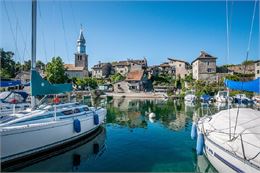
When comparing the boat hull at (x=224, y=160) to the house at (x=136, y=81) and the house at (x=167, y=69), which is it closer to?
the house at (x=136, y=81)

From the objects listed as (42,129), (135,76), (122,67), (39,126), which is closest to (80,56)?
(122,67)

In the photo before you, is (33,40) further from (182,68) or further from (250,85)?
(182,68)

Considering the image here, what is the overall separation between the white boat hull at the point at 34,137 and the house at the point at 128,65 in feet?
248

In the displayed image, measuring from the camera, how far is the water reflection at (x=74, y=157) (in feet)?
42.0

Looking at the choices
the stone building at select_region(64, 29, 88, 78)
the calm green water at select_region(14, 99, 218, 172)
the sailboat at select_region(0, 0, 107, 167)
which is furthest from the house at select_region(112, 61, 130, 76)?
the sailboat at select_region(0, 0, 107, 167)

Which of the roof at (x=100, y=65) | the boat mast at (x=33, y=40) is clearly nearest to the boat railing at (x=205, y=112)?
the boat mast at (x=33, y=40)

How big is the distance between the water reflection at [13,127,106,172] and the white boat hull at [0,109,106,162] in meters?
0.77

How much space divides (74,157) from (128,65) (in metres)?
81.2

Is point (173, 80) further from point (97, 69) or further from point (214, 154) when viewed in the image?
point (214, 154)

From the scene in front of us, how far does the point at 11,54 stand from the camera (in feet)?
292

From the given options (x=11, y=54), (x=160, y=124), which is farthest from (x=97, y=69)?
(x=160, y=124)

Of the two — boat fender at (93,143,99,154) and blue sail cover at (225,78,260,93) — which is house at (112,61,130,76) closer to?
boat fender at (93,143,99,154)

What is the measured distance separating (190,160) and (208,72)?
2375 inches

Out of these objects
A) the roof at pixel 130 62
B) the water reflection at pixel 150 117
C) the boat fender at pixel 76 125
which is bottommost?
the water reflection at pixel 150 117
